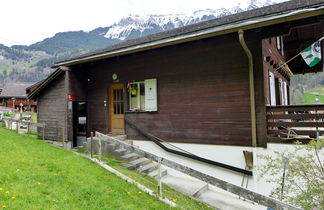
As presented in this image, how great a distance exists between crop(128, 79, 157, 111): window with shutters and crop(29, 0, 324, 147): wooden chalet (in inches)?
1.5

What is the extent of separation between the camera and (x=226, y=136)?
19.3ft

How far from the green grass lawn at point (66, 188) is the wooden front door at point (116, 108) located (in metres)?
3.23

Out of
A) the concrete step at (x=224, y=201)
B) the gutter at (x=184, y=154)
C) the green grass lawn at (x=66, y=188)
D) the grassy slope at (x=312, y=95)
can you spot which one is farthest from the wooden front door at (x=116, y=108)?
the grassy slope at (x=312, y=95)

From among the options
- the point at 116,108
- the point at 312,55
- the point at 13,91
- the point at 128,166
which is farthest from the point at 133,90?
the point at 13,91

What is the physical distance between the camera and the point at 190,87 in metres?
6.52

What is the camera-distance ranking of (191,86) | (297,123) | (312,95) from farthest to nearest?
(312,95)
(191,86)
(297,123)

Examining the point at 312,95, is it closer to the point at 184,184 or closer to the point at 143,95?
the point at 143,95

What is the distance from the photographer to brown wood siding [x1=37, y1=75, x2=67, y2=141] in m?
8.54

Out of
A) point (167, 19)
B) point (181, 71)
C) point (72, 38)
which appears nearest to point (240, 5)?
point (167, 19)

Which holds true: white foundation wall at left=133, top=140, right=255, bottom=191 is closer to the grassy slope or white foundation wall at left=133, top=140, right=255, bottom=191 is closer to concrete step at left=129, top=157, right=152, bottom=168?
concrete step at left=129, top=157, right=152, bottom=168

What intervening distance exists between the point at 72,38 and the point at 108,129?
16151 centimetres

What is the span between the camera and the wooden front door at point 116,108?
831 centimetres

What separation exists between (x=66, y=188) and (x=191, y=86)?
4.52m

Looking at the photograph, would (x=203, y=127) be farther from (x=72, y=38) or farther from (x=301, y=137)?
(x=72, y=38)
